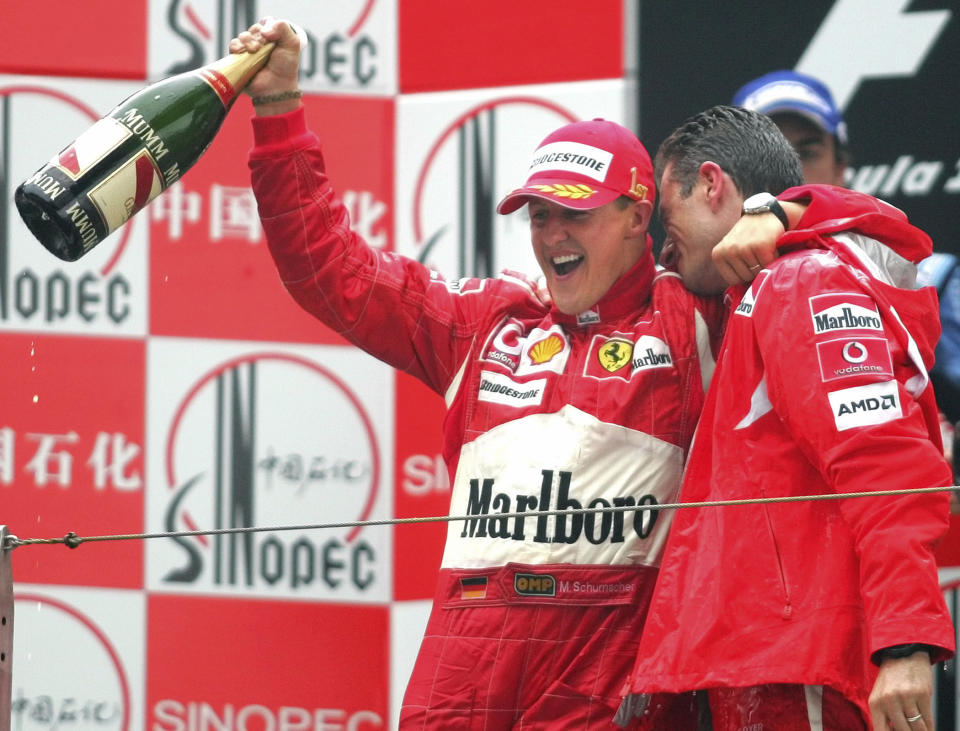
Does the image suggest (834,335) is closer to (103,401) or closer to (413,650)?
(413,650)

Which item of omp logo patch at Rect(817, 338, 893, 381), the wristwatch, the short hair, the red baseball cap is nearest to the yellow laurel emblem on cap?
the red baseball cap

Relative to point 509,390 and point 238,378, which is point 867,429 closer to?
point 509,390

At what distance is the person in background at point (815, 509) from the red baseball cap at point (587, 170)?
0.27m

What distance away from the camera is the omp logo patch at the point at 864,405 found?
171cm

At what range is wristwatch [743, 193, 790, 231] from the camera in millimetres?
1933

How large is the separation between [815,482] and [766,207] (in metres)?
0.37

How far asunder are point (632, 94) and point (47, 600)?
1.42 metres

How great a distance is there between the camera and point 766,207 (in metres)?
1.95

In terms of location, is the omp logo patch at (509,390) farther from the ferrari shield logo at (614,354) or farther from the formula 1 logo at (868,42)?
the formula 1 logo at (868,42)

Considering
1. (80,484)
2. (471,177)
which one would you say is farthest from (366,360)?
(80,484)

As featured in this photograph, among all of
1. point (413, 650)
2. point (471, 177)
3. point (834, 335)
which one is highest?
point (471, 177)

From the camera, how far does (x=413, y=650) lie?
2.72m

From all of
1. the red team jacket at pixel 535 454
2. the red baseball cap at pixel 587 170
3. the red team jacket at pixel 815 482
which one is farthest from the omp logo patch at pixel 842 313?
the red baseball cap at pixel 587 170

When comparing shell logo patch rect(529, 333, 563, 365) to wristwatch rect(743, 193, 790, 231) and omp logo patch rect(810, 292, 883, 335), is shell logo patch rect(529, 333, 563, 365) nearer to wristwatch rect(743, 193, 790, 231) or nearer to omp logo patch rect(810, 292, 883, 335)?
wristwatch rect(743, 193, 790, 231)
